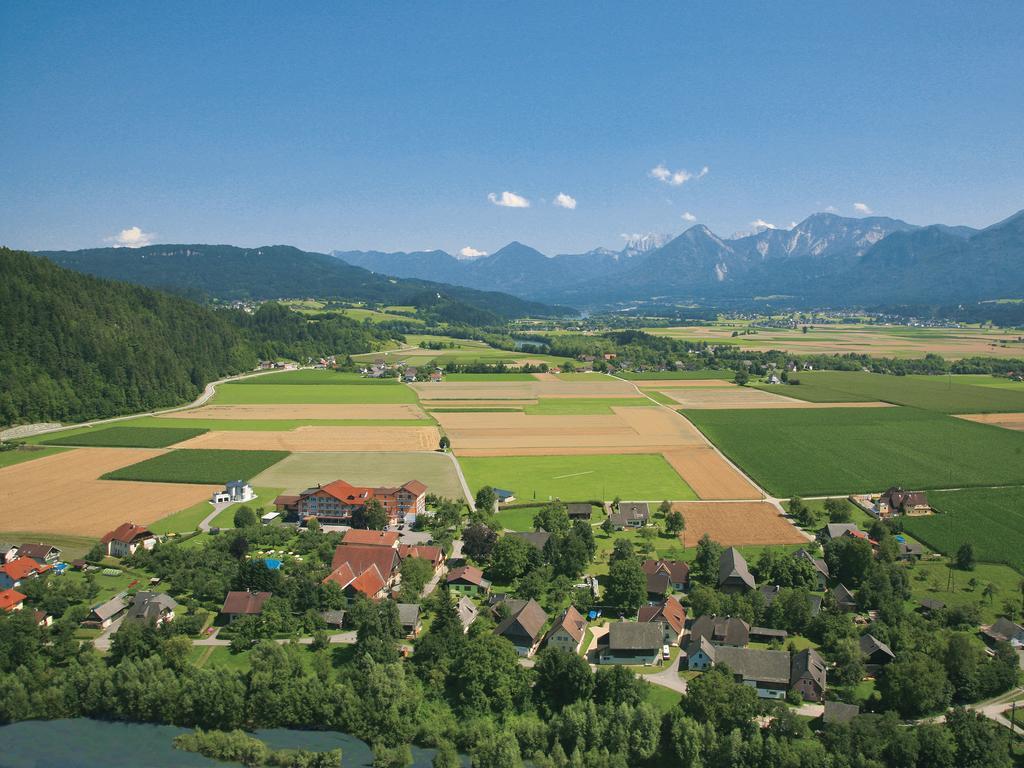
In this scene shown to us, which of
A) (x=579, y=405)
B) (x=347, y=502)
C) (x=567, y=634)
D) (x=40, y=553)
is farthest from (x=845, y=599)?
(x=579, y=405)

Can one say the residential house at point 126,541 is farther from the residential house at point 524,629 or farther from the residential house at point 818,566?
the residential house at point 818,566

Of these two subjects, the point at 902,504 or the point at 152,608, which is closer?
the point at 152,608

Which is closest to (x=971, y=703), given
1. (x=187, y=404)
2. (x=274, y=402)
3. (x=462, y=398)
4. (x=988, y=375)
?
(x=462, y=398)

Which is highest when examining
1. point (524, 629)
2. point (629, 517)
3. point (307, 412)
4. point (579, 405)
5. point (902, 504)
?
point (307, 412)

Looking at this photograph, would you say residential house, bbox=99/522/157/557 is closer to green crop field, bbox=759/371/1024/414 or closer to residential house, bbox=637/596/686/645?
residential house, bbox=637/596/686/645

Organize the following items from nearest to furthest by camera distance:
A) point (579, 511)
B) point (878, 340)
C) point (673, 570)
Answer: point (673, 570)
point (579, 511)
point (878, 340)

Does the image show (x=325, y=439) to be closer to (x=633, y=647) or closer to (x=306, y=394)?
(x=306, y=394)
